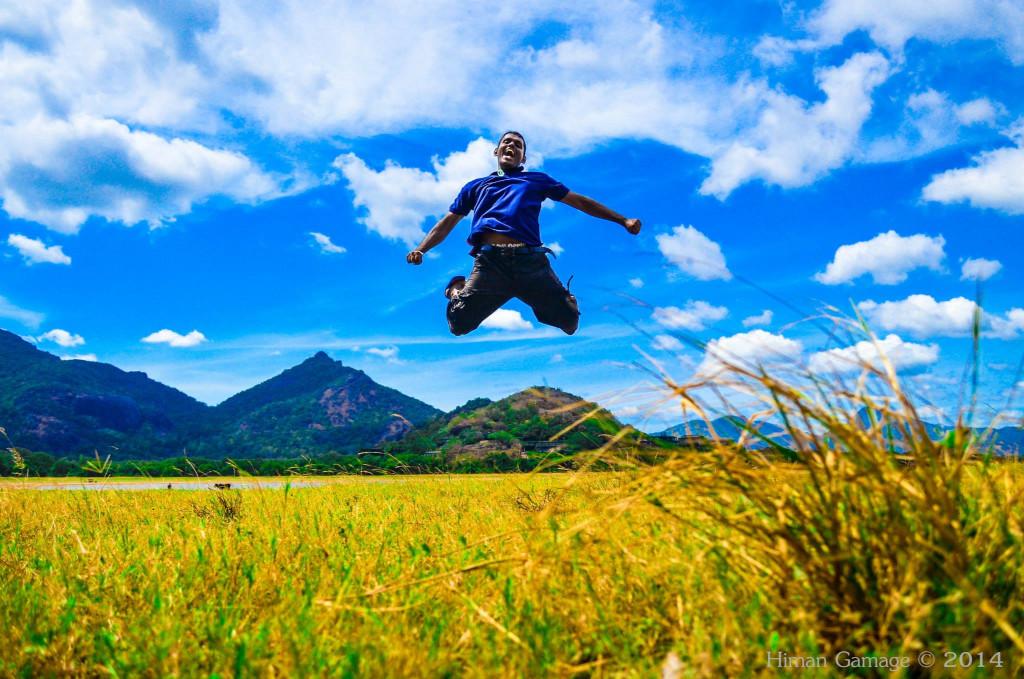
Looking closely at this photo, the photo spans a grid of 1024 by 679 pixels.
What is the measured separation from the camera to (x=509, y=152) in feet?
26.9

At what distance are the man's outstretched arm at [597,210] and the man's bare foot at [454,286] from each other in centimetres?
157

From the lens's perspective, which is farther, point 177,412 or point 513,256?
point 177,412

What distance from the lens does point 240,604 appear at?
2820 mm

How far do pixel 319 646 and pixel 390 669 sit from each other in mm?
314

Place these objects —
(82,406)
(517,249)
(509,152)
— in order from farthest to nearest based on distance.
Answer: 1. (82,406)
2. (509,152)
3. (517,249)

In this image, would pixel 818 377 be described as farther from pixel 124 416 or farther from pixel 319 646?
pixel 124 416

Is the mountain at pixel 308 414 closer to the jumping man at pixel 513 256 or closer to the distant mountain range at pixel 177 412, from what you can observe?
the distant mountain range at pixel 177 412

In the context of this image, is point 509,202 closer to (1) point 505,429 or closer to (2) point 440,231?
(2) point 440,231

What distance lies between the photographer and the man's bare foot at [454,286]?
752 cm

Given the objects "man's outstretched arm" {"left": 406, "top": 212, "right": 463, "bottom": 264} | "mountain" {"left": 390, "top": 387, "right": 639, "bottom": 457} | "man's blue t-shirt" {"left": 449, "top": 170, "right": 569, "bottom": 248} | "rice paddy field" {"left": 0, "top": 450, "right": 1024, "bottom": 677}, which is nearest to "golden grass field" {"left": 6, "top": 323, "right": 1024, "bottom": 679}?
"rice paddy field" {"left": 0, "top": 450, "right": 1024, "bottom": 677}

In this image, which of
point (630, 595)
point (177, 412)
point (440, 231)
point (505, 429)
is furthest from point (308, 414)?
point (630, 595)

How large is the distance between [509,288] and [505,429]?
33.7 m

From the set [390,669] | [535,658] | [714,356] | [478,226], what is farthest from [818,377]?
[478,226]

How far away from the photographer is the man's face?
Result: 26.9ft
